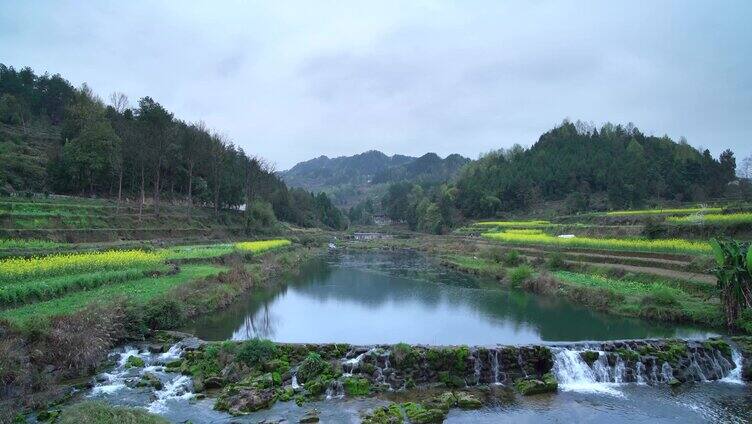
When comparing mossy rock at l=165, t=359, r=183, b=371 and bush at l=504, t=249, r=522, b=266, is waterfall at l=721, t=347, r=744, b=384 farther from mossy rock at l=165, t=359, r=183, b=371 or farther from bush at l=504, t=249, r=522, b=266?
bush at l=504, t=249, r=522, b=266

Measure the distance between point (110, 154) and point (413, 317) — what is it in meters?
40.0

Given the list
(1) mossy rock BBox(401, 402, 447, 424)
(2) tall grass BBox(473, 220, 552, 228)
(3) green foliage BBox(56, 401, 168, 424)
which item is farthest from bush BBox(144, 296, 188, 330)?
(2) tall grass BBox(473, 220, 552, 228)

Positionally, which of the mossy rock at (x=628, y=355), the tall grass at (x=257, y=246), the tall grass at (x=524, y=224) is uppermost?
the tall grass at (x=524, y=224)

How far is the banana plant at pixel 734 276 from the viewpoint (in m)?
18.2

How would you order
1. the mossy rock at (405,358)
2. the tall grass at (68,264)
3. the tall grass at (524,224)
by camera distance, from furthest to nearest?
the tall grass at (524,224) < the tall grass at (68,264) < the mossy rock at (405,358)

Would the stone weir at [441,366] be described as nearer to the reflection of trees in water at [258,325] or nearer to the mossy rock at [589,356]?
the mossy rock at [589,356]

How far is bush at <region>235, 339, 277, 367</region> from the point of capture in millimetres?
15422

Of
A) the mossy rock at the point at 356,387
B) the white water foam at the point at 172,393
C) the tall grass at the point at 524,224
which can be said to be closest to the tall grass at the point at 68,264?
the white water foam at the point at 172,393

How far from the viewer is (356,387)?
14.4 meters

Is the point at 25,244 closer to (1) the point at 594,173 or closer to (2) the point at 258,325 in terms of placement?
(2) the point at 258,325

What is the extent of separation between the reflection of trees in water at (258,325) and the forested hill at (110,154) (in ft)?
89.0

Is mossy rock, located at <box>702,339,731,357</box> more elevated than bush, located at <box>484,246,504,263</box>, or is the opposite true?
bush, located at <box>484,246,504,263</box>

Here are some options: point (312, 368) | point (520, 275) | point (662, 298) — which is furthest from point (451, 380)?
point (520, 275)

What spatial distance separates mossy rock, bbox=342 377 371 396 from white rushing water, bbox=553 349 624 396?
21.6ft
